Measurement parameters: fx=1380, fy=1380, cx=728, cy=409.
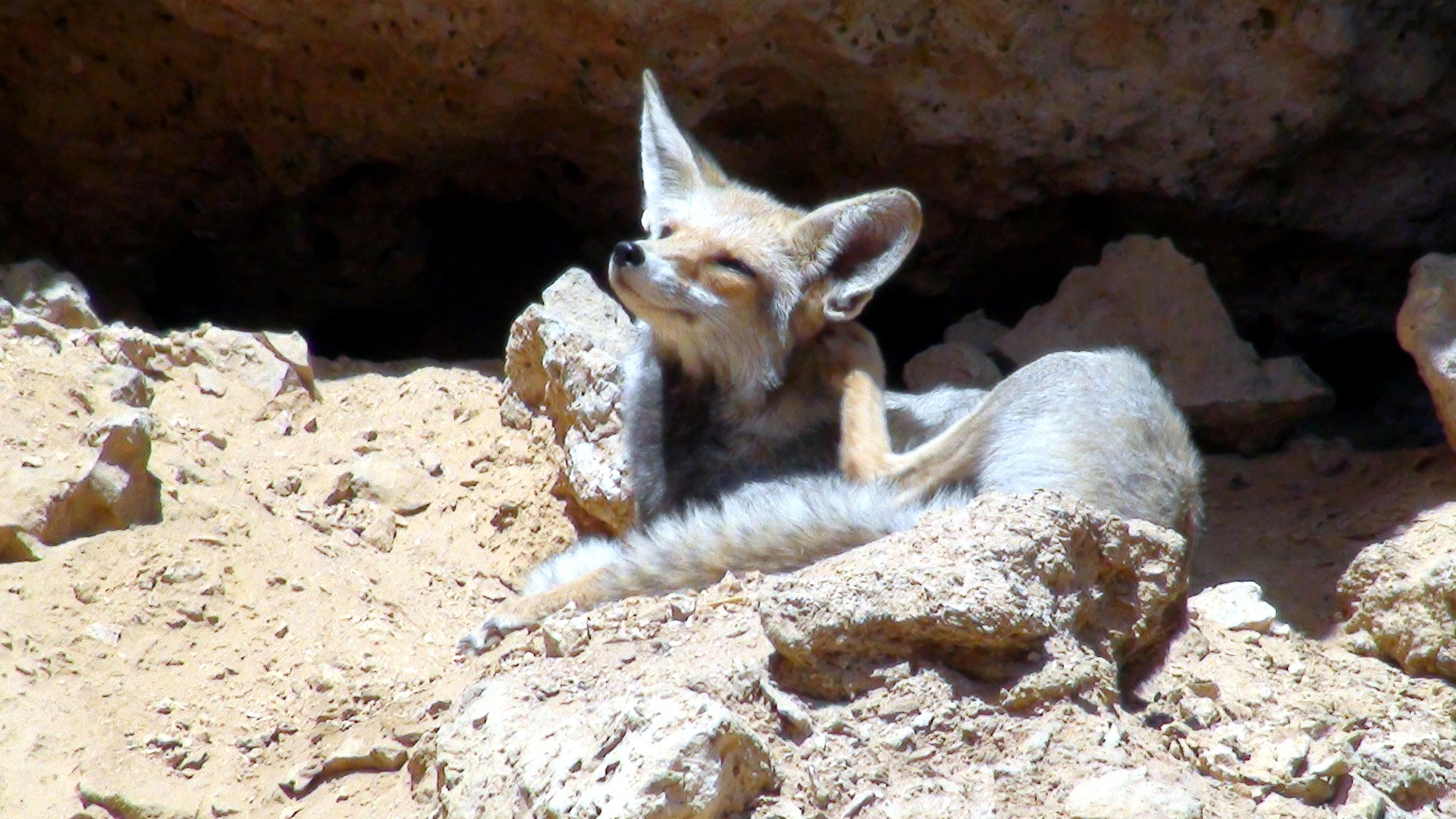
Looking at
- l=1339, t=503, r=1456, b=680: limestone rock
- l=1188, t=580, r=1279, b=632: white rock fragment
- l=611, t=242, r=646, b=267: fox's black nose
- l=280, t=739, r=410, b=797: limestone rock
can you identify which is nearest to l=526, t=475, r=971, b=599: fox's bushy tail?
l=1188, t=580, r=1279, b=632: white rock fragment

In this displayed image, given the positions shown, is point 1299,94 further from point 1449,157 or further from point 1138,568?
point 1138,568

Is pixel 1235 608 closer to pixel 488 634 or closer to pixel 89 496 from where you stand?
pixel 488 634

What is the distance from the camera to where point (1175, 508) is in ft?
12.7

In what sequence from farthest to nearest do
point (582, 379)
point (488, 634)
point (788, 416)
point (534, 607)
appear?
point (582, 379) < point (788, 416) < point (534, 607) < point (488, 634)

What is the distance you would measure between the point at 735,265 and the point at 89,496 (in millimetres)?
2069

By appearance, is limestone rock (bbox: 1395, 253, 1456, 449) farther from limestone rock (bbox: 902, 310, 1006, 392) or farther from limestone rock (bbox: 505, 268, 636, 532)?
limestone rock (bbox: 505, 268, 636, 532)

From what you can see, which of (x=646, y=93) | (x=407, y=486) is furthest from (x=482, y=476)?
(x=646, y=93)

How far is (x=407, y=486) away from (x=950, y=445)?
191 cm

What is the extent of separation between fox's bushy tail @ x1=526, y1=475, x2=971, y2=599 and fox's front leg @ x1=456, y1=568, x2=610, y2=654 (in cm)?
4

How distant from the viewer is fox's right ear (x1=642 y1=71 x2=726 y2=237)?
16.0ft

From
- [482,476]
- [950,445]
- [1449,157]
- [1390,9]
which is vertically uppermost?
[1390,9]

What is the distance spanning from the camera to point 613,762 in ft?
8.34

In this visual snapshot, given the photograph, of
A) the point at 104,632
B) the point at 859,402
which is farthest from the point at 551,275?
the point at 104,632

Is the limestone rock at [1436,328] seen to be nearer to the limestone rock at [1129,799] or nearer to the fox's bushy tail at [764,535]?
the fox's bushy tail at [764,535]
